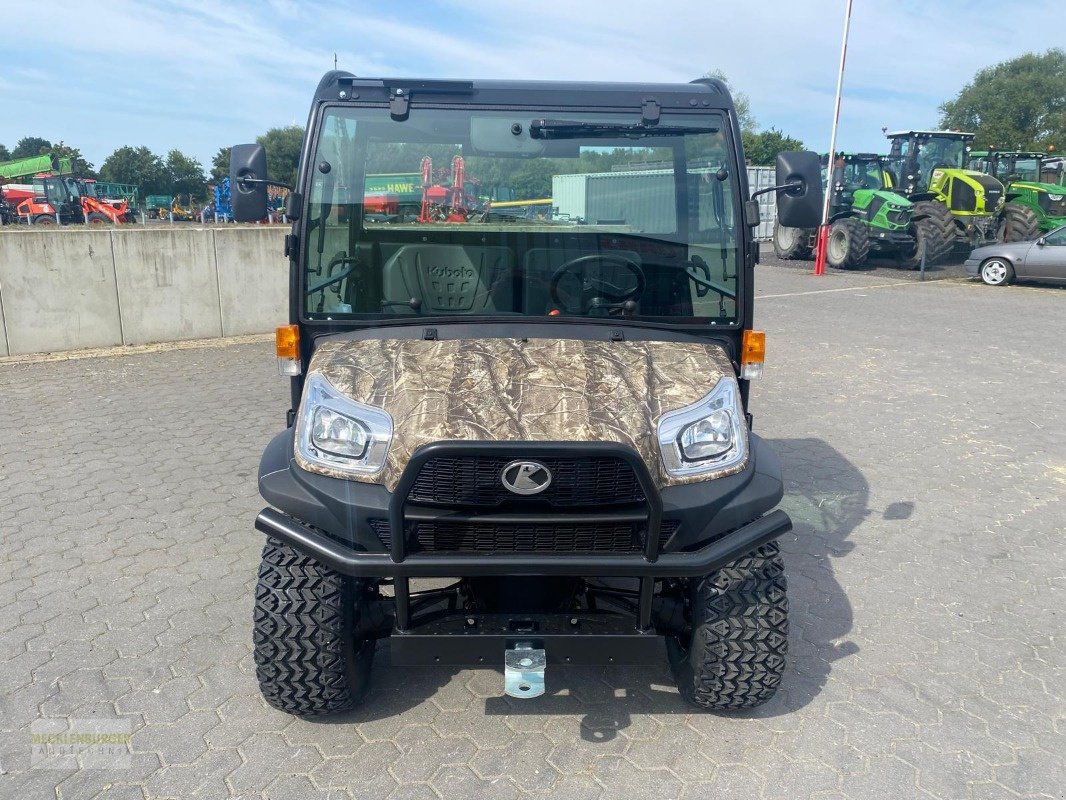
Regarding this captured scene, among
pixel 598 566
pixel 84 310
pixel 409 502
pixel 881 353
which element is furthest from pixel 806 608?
pixel 84 310

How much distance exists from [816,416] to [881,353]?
343cm

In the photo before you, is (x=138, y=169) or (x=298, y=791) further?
(x=138, y=169)

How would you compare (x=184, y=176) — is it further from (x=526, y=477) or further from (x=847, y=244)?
(x=526, y=477)

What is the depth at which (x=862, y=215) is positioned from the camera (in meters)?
18.8

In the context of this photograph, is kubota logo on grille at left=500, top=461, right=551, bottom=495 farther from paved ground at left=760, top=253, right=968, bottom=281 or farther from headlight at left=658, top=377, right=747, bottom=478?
paved ground at left=760, top=253, right=968, bottom=281

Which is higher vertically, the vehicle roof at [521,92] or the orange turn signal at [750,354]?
the vehicle roof at [521,92]

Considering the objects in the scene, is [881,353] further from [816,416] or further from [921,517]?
[921,517]

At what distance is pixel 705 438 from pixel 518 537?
2.33 feet

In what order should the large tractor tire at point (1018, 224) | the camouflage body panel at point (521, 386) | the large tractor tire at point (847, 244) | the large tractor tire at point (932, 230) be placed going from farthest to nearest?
the large tractor tire at point (1018, 224), the large tractor tire at point (847, 244), the large tractor tire at point (932, 230), the camouflage body panel at point (521, 386)

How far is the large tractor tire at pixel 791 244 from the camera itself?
20750mm

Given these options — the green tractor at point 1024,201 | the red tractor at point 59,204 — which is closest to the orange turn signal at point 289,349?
the green tractor at point 1024,201

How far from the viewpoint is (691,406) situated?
2.76 meters
